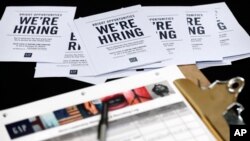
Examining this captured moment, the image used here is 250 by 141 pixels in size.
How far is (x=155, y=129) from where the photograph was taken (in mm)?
542

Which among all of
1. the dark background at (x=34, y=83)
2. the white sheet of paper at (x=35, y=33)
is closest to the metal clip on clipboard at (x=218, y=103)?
the dark background at (x=34, y=83)

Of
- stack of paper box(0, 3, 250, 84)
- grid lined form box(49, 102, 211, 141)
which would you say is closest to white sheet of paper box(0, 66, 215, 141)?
grid lined form box(49, 102, 211, 141)

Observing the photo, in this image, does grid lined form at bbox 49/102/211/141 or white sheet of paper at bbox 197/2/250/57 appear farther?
white sheet of paper at bbox 197/2/250/57

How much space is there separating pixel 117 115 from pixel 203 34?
1.09 feet

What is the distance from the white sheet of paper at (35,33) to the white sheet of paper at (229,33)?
0.34 metres

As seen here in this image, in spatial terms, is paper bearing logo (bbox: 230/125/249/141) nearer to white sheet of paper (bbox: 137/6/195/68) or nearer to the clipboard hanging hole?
the clipboard hanging hole

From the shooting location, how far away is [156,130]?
541mm

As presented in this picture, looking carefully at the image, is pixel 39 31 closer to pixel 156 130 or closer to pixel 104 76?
pixel 104 76

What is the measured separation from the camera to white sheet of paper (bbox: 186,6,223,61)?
2.47ft

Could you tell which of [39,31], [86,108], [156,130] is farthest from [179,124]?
[39,31]

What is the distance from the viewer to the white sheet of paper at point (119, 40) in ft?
2.40

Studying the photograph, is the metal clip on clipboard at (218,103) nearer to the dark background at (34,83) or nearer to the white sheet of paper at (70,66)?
the dark background at (34,83)

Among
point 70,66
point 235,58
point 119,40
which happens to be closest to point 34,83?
point 70,66

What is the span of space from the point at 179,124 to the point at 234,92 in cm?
10
